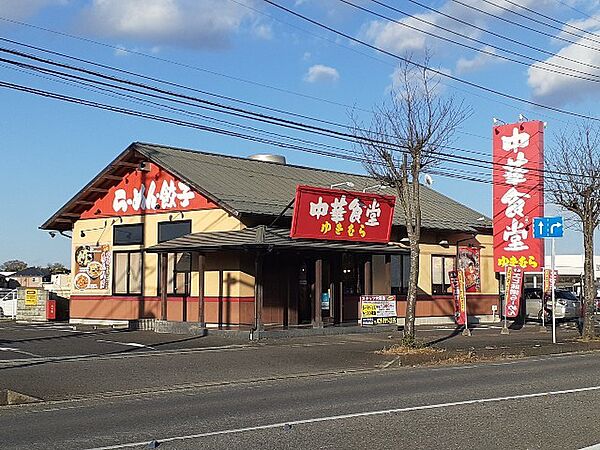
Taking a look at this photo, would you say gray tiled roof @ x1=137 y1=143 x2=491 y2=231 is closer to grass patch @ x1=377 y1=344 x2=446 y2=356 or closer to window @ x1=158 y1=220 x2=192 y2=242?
window @ x1=158 y1=220 x2=192 y2=242

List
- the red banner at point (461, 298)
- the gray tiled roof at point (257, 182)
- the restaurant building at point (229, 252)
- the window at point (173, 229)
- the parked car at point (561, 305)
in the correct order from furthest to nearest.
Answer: the parked car at point (561, 305), the window at point (173, 229), the gray tiled roof at point (257, 182), the red banner at point (461, 298), the restaurant building at point (229, 252)

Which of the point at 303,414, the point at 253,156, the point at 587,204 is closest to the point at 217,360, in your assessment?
the point at 303,414

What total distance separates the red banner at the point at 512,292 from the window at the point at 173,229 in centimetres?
1179

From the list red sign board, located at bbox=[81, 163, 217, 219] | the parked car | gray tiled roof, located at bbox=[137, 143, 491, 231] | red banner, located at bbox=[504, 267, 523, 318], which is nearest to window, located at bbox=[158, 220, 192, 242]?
red sign board, located at bbox=[81, 163, 217, 219]

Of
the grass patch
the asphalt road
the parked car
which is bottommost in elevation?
the asphalt road

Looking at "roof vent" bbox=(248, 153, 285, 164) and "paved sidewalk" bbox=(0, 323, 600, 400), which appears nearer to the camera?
"paved sidewalk" bbox=(0, 323, 600, 400)

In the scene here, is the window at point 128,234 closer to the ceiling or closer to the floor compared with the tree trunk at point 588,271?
closer to the ceiling

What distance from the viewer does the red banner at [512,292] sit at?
102 feet

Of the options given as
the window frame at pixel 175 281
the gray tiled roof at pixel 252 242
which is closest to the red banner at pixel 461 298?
the gray tiled roof at pixel 252 242

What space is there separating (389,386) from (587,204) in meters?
15.0

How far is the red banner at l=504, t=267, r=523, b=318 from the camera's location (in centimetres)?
3117

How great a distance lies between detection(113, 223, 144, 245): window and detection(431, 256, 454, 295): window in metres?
12.0

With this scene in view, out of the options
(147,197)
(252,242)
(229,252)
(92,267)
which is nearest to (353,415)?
(252,242)

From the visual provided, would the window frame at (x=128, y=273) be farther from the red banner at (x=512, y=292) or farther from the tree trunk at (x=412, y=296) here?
the red banner at (x=512, y=292)
